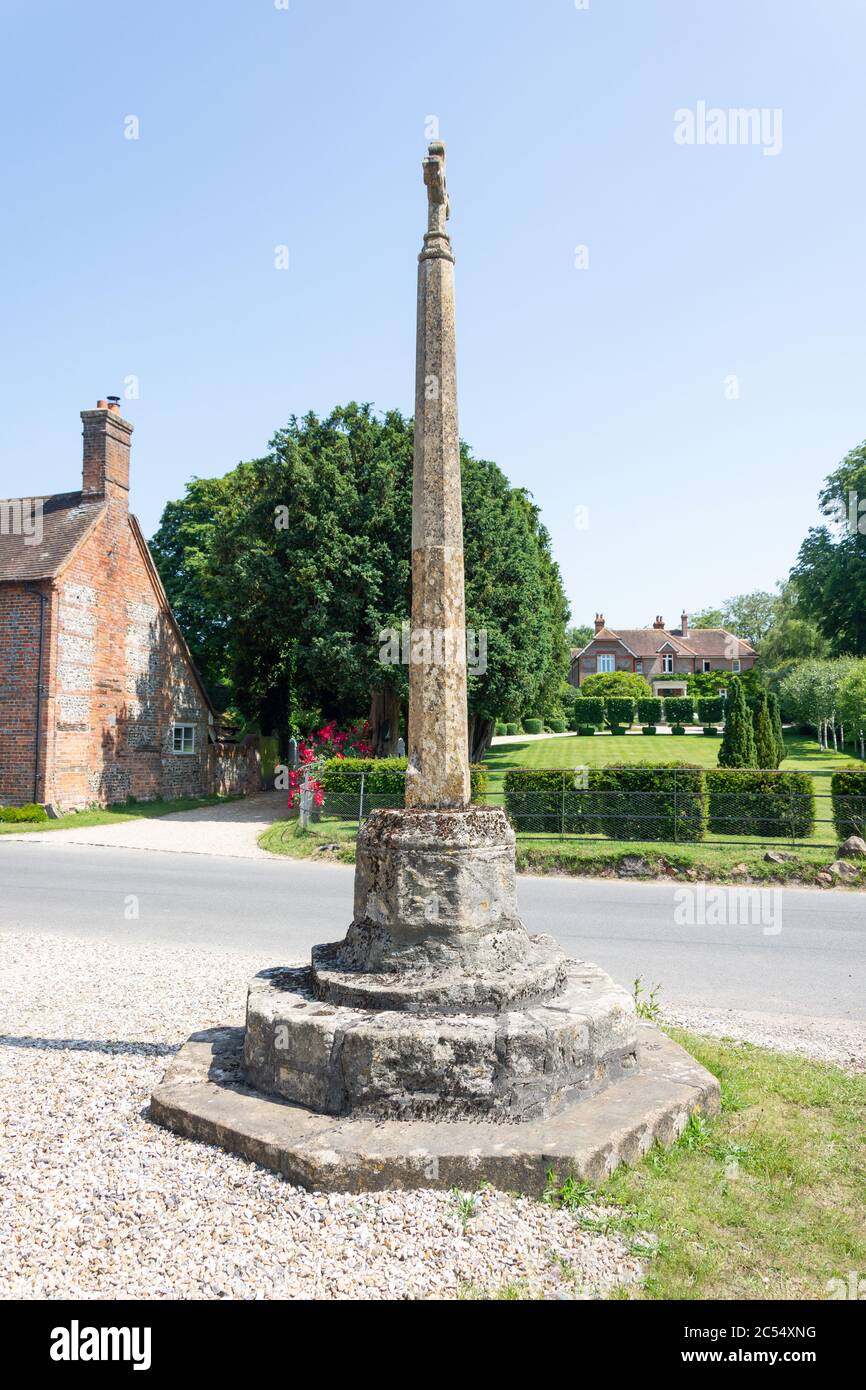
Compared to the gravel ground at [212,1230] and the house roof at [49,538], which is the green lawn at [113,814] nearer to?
the house roof at [49,538]

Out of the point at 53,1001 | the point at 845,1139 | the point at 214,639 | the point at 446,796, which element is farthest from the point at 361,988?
the point at 214,639

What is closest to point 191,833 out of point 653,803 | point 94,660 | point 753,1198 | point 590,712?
point 94,660

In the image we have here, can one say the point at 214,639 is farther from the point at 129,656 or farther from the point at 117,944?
the point at 117,944

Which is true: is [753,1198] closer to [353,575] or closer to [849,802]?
[849,802]

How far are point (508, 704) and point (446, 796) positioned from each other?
2099 centimetres

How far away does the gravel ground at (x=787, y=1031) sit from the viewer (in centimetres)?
573

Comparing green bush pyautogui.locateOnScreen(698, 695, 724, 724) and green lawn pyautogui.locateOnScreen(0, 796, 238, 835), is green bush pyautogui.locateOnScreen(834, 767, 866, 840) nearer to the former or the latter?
green lawn pyautogui.locateOnScreen(0, 796, 238, 835)

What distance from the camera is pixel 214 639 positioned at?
36.1 m

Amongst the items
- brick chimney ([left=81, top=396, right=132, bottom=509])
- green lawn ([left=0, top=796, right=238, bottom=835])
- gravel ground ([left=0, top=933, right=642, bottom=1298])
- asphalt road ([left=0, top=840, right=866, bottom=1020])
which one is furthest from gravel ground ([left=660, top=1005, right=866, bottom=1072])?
brick chimney ([left=81, top=396, right=132, bottom=509])

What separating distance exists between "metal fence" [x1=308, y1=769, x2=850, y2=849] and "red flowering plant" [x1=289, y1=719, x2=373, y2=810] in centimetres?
366

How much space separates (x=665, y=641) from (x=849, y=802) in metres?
66.5

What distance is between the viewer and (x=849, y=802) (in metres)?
15.2

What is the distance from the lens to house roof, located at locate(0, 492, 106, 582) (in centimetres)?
2306

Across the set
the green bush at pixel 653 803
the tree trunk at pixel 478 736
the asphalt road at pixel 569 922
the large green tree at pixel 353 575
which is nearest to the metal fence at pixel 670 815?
the green bush at pixel 653 803
